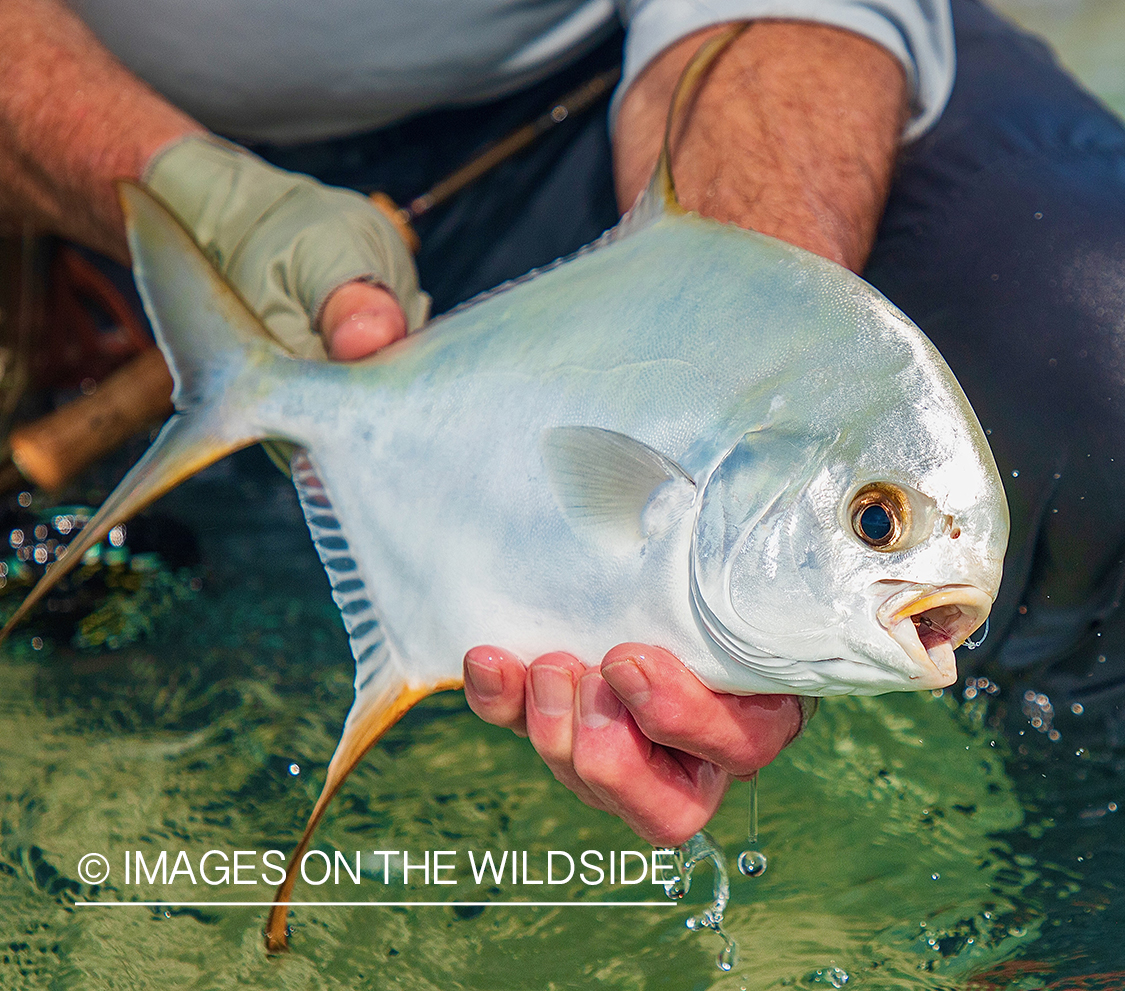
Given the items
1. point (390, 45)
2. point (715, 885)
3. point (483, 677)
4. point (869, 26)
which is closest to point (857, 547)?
point (483, 677)

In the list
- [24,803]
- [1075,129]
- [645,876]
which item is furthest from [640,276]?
[24,803]

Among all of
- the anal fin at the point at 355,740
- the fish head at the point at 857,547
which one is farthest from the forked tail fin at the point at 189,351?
the fish head at the point at 857,547

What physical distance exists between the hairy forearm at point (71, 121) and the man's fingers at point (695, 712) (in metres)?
1.30

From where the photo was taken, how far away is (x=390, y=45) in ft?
6.43

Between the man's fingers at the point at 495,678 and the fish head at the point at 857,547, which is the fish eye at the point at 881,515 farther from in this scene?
the man's fingers at the point at 495,678

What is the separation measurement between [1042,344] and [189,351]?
119cm

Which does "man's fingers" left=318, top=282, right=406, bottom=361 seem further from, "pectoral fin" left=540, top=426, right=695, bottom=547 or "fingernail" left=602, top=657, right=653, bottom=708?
"fingernail" left=602, top=657, right=653, bottom=708

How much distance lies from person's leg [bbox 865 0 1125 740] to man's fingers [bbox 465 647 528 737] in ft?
2.63

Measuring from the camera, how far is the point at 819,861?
4.73ft

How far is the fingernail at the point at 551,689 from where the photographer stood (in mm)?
1066

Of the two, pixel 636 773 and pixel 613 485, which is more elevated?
pixel 613 485

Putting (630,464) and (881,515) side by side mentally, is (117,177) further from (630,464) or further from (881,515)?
(881,515)

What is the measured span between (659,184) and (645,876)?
0.92 meters

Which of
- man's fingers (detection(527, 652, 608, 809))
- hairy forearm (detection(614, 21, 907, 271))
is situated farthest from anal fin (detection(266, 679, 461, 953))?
hairy forearm (detection(614, 21, 907, 271))
